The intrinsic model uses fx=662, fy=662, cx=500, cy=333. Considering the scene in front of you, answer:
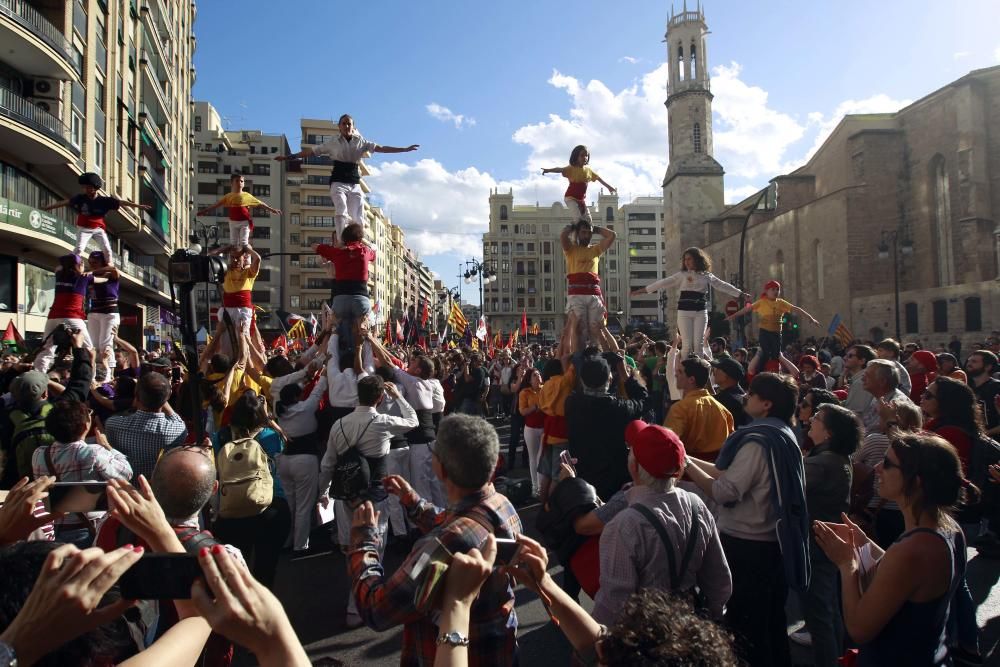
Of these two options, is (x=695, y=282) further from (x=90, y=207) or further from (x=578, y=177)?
(x=90, y=207)

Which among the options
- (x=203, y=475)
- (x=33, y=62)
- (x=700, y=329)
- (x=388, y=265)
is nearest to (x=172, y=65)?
(x=33, y=62)

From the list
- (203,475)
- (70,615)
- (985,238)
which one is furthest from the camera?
(985,238)

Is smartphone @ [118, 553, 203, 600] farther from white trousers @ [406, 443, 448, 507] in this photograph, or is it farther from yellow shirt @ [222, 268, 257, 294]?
yellow shirt @ [222, 268, 257, 294]

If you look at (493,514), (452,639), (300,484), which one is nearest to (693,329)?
(300,484)

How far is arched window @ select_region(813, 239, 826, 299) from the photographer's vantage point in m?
41.4

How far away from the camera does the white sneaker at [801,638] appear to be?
15.4ft

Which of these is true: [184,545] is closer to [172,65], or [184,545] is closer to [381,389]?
[381,389]

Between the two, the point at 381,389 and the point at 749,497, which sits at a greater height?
the point at 381,389

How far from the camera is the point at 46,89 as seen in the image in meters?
22.5

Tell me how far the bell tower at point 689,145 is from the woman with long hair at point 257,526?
5710cm

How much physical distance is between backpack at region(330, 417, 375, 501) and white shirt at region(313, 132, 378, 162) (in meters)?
3.80

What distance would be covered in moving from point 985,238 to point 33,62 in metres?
41.8

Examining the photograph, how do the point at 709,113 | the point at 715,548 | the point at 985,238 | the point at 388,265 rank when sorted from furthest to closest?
1. the point at 388,265
2. the point at 709,113
3. the point at 985,238
4. the point at 715,548

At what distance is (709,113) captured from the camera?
61.1 m
